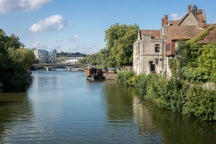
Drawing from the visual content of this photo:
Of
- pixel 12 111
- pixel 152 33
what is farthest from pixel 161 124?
pixel 152 33

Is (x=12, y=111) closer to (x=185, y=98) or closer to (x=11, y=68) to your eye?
(x=185, y=98)

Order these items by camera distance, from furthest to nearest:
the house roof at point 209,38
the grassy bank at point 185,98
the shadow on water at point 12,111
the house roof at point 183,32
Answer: the house roof at point 183,32 < the house roof at point 209,38 < the shadow on water at point 12,111 < the grassy bank at point 185,98

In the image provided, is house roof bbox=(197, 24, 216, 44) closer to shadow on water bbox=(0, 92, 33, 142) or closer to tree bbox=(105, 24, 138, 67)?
shadow on water bbox=(0, 92, 33, 142)

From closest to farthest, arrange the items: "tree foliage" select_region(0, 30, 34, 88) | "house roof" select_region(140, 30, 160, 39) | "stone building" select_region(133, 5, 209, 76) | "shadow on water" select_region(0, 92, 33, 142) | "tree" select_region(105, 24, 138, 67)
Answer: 1. "shadow on water" select_region(0, 92, 33, 142)
2. "stone building" select_region(133, 5, 209, 76)
3. "tree foliage" select_region(0, 30, 34, 88)
4. "house roof" select_region(140, 30, 160, 39)
5. "tree" select_region(105, 24, 138, 67)

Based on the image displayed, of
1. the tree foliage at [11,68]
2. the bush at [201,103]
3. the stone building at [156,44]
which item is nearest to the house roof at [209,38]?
the bush at [201,103]

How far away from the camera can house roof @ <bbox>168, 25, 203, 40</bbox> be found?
48.8 meters

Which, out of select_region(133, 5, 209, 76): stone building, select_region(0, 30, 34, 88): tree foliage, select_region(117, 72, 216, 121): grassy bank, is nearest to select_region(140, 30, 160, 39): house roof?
select_region(133, 5, 209, 76): stone building

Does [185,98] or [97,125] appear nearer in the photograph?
[97,125]

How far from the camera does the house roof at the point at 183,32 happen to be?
48.8 metres

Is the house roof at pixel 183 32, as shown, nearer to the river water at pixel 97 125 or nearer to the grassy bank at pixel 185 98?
the grassy bank at pixel 185 98

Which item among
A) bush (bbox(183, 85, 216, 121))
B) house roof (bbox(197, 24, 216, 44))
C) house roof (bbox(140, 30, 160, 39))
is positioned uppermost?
house roof (bbox(140, 30, 160, 39))

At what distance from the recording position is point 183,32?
4972 cm

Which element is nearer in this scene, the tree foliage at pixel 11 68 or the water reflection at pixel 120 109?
the water reflection at pixel 120 109

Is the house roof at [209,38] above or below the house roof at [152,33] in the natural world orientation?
below
